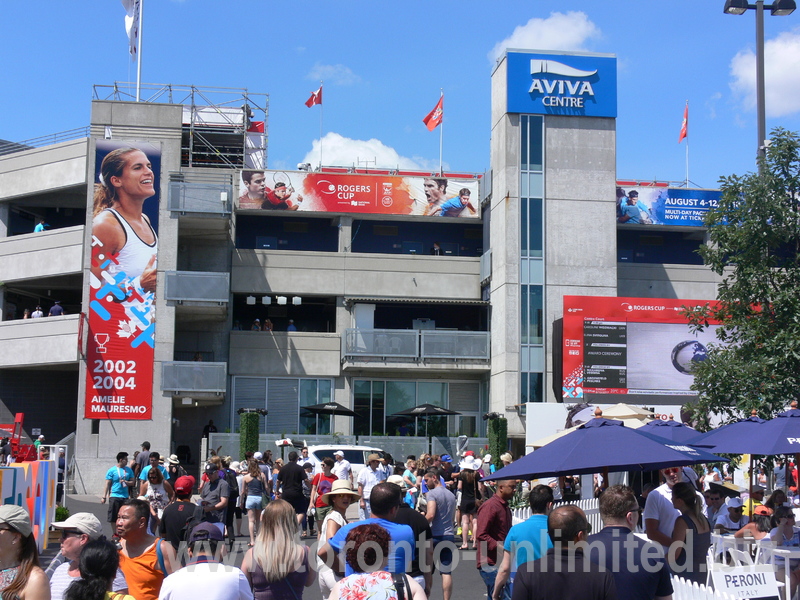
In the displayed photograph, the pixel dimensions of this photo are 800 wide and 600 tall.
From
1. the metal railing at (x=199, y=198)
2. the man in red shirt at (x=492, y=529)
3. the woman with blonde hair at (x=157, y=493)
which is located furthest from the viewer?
the metal railing at (x=199, y=198)

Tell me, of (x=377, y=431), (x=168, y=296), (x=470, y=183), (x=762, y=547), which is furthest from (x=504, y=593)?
(x=470, y=183)

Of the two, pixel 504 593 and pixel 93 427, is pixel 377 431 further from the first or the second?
pixel 504 593

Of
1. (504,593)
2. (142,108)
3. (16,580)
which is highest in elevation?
(142,108)

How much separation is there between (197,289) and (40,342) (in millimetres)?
6015

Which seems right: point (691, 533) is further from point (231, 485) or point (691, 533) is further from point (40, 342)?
point (40, 342)

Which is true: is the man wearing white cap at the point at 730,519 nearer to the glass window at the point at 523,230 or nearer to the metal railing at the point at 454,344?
the glass window at the point at 523,230

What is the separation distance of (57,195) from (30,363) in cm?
695

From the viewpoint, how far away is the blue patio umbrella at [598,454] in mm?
8906

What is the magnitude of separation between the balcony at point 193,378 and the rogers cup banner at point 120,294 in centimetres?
68

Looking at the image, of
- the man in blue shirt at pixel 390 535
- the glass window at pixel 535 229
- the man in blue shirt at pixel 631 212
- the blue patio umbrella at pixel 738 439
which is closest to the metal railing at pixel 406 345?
the glass window at pixel 535 229

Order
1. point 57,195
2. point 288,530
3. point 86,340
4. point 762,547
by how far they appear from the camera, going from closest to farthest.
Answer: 1. point 288,530
2. point 762,547
3. point 86,340
4. point 57,195

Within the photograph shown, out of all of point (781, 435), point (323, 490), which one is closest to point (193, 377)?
point (323, 490)

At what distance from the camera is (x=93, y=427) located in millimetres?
31719

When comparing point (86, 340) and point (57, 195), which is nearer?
point (86, 340)
